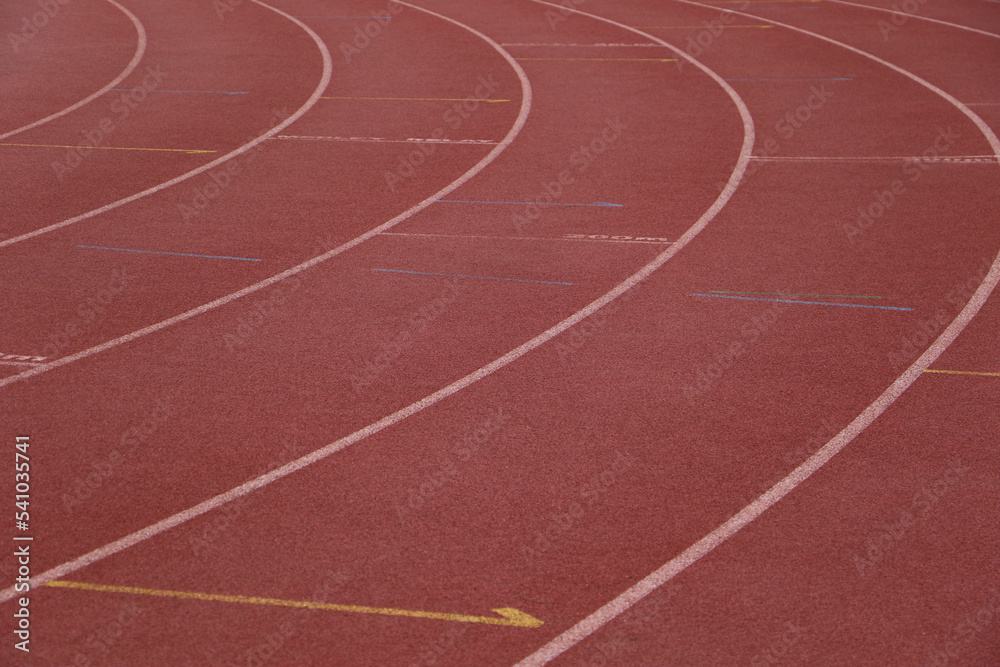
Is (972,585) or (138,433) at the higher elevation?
Result: (972,585)

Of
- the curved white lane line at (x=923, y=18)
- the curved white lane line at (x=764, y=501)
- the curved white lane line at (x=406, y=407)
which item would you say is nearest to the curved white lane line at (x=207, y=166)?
the curved white lane line at (x=406, y=407)

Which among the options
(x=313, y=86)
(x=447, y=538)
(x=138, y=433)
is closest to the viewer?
(x=447, y=538)

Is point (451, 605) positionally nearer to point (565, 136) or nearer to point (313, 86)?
point (565, 136)

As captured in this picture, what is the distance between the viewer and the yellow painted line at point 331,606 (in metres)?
5.12

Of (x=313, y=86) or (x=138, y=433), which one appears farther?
(x=313, y=86)

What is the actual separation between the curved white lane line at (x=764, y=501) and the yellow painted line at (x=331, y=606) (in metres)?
0.21

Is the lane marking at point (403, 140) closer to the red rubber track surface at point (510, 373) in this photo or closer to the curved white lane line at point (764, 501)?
the red rubber track surface at point (510, 373)

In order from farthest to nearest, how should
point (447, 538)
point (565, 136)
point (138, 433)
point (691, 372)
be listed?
point (565, 136) < point (691, 372) < point (138, 433) < point (447, 538)

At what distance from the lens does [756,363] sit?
290 inches

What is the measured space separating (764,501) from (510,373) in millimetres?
1981

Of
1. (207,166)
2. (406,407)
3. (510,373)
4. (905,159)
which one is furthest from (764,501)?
(207,166)

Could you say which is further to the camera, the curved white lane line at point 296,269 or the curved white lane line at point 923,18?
the curved white lane line at point 923,18

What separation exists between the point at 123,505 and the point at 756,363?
3899 millimetres

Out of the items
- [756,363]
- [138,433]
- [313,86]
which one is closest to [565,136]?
[313,86]
